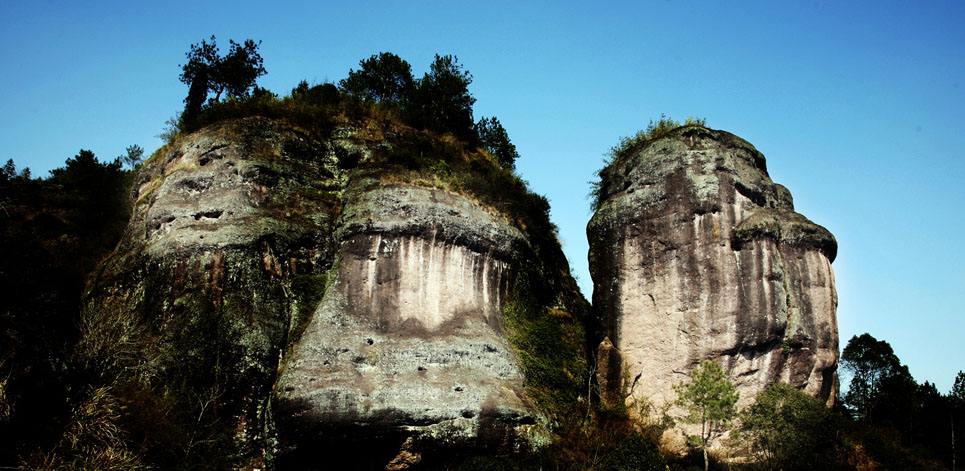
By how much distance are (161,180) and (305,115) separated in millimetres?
6217

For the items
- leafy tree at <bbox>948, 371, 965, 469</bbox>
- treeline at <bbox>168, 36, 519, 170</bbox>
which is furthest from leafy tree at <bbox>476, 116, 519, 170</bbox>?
leafy tree at <bbox>948, 371, 965, 469</bbox>

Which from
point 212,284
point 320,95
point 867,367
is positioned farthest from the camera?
point 867,367

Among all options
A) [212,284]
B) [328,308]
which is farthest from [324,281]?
[212,284]

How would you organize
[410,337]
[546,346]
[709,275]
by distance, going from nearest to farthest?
[410,337] < [709,275] < [546,346]

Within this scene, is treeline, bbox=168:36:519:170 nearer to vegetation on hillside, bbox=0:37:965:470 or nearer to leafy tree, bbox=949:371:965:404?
vegetation on hillside, bbox=0:37:965:470

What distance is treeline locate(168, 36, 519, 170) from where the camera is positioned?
34250 millimetres

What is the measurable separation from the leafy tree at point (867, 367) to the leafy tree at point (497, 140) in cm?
2708

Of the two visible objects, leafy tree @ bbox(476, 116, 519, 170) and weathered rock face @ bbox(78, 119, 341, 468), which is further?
leafy tree @ bbox(476, 116, 519, 170)

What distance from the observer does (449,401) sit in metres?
25.5

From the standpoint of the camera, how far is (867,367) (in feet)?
177

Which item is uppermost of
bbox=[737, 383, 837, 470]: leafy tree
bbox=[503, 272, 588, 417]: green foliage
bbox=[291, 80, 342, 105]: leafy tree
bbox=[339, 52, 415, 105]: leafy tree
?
bbox=[339, 52, 415, 105]: leafy tree

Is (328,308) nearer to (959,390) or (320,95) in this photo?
(320,95)

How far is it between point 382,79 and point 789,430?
25.4m

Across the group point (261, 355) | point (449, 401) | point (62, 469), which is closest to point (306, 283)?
point (261, 355)
